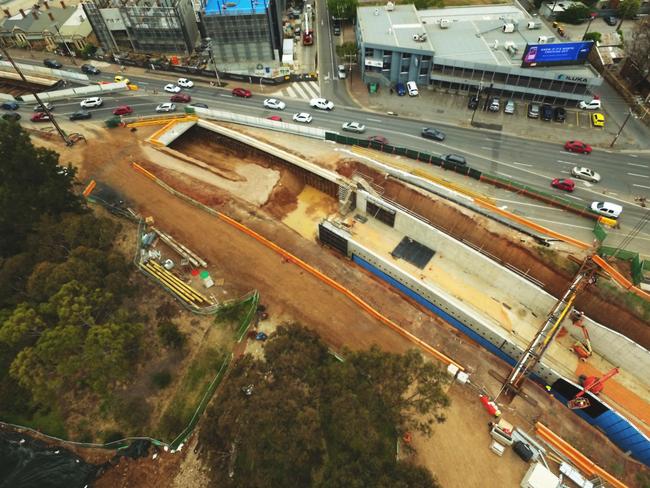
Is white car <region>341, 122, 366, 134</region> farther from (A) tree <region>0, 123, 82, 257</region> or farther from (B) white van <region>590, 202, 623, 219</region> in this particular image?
(A) tree <region>0, 123, 82, 257</region>

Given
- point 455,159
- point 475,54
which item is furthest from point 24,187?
point 475,54

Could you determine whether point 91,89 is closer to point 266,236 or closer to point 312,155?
point 312,155

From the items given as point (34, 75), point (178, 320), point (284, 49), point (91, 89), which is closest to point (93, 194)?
point (178, 320)

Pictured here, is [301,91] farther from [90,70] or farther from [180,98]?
[90,70]

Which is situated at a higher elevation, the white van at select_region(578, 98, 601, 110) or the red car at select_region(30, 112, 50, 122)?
the red car at select_region(30, 112, 50, 122)

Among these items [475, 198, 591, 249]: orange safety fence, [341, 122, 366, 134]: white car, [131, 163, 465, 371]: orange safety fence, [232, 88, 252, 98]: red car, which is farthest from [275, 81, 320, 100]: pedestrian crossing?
[475, 198, 591, 249]: orange safety fence

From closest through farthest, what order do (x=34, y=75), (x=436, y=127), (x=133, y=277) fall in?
(x=133, y=277), (x=436, y=127), (x=34, y=75)

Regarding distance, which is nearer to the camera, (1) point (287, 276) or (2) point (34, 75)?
(1) point (287, 276)
